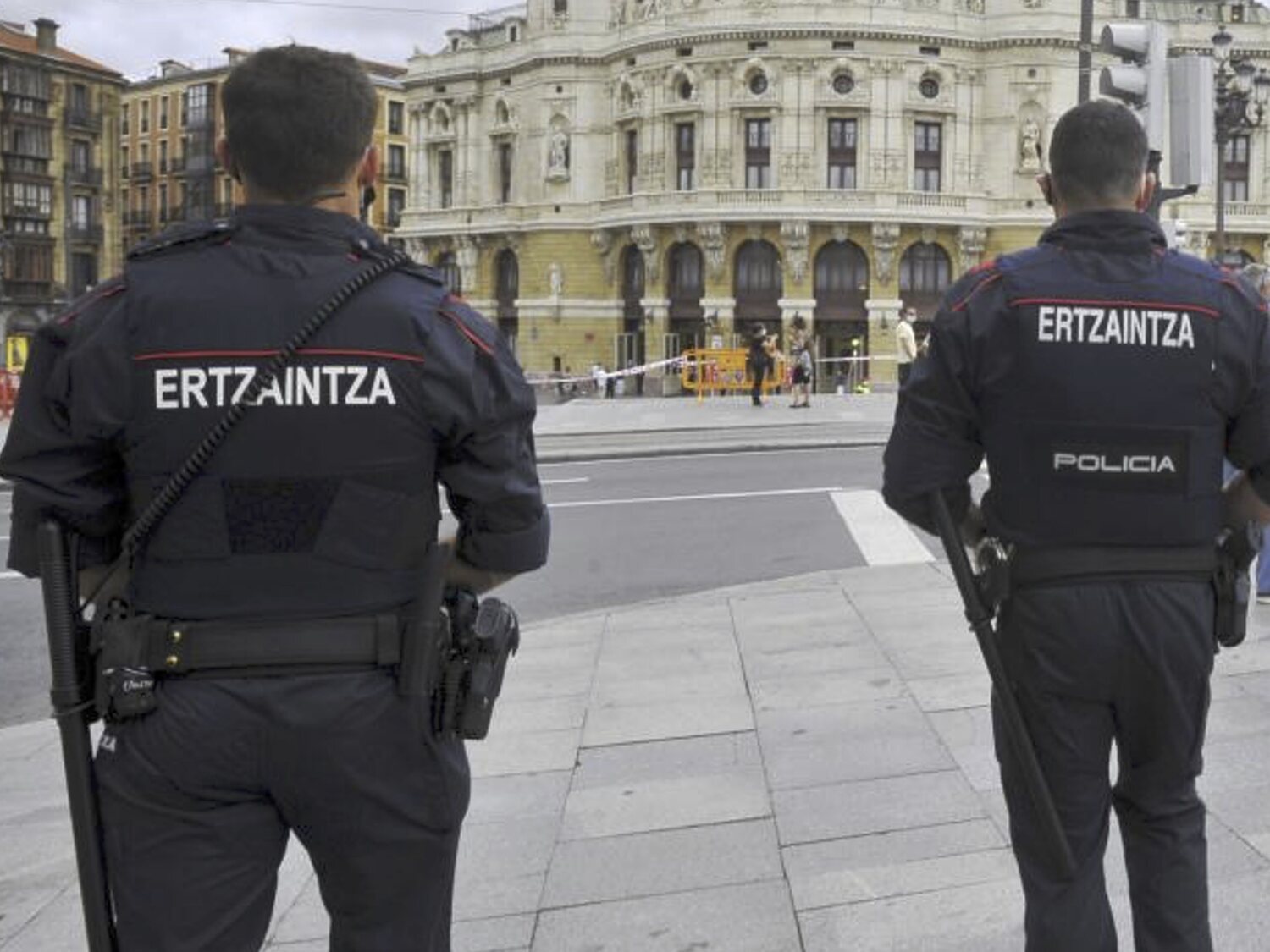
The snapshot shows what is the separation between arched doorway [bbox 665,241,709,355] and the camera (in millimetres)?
57938

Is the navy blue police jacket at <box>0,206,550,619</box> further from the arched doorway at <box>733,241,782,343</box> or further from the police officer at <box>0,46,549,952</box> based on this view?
the arched doorway at <box>733,241,782,343</box>

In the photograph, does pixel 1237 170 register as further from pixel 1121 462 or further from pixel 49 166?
pixel 1121 462

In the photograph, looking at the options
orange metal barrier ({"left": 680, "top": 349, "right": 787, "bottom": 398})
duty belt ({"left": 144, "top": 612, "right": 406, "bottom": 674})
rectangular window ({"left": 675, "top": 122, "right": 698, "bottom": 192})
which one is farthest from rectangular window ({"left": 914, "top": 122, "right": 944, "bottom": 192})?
duty belt ({"left": 144, "top": 612, "right": 406, "bottom": 674})

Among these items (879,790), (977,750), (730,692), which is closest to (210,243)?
(879,790)

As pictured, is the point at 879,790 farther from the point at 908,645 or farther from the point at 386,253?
the point at 386,253

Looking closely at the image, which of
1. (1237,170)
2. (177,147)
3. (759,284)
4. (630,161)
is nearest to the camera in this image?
(759,284)

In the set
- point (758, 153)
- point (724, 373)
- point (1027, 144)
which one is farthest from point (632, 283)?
point (724, 373)

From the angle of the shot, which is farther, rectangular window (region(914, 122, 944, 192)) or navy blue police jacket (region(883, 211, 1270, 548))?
rectangular window (region(914, 122, 944, 192))

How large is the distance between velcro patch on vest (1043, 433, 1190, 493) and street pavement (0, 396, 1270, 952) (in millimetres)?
1287

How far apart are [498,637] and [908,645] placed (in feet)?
15.8

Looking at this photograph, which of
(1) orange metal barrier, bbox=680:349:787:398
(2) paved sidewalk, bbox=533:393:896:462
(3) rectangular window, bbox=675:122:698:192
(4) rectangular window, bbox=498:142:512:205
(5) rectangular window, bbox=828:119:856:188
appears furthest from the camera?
(4) rectangular window, bbox=498:142:512:205

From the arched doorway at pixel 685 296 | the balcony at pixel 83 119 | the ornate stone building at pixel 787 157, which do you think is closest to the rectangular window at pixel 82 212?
the balcony at pixel 83 119

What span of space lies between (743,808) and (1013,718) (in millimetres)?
1845

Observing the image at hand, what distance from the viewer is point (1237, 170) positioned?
5944cm
